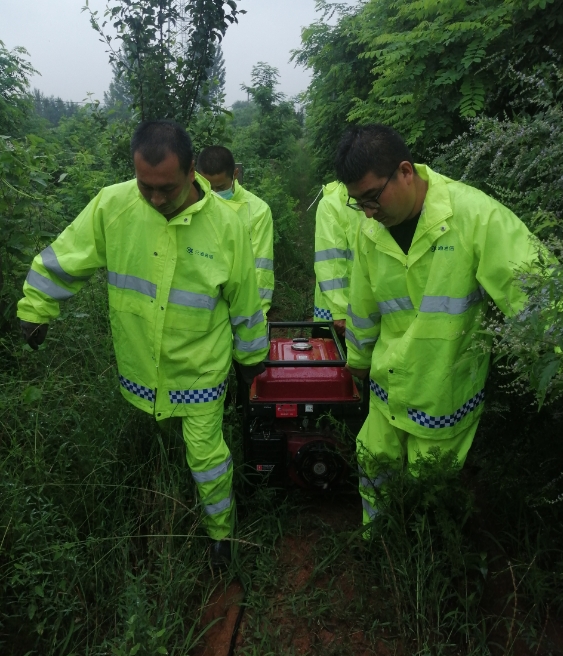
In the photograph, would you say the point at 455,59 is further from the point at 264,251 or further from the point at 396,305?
the point at 396,305

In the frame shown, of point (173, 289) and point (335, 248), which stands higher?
point (173, 289)

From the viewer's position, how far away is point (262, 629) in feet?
8.13

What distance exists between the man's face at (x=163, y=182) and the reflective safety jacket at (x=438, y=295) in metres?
0.84

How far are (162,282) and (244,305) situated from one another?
0.42 meters

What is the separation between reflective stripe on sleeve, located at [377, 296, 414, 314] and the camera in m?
2.43

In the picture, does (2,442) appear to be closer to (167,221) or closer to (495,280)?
(167,221)

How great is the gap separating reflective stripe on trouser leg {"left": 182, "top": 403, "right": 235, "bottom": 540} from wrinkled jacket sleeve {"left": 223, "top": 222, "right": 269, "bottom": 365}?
12.2 inches

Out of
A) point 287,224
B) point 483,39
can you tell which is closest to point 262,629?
point 483,39

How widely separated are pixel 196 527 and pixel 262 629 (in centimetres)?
53

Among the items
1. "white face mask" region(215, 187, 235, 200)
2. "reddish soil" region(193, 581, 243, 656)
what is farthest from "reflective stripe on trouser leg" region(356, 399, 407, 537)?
"white face mask" region(215, 187, 235, 200)

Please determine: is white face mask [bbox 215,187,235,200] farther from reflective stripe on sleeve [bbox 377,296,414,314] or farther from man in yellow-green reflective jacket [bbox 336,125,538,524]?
reflective stripe on sleeve [bbox 377,296,414,314]

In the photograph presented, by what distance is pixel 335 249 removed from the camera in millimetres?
4074

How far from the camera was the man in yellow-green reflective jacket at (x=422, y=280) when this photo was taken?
83.0 inches

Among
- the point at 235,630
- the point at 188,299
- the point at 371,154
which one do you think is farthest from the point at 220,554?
the point at 371,154
